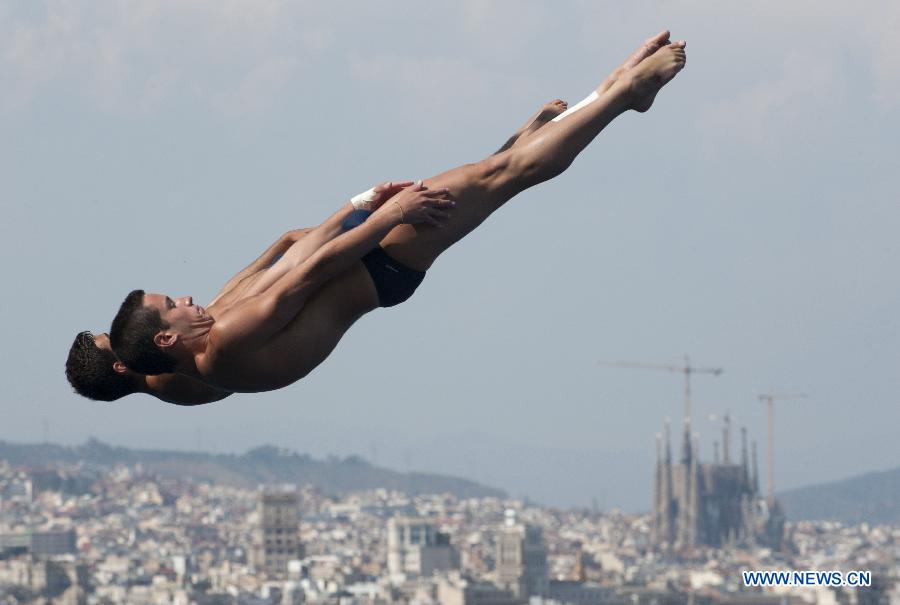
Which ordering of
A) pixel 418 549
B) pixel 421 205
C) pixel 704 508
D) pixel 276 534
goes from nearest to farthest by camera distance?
1. pixel 421 205
2. pixel 418 549
3. pixel 276 534
4. pixel 704 508

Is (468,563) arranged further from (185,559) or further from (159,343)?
(159,343)

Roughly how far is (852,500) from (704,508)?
5068 cm

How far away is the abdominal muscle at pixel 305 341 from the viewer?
22.7 ft

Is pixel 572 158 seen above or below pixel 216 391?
above

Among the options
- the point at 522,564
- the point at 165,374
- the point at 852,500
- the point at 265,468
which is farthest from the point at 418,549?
the point at 165,374

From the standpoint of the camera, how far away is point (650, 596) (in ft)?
319

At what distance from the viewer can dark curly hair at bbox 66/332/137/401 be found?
279 inches

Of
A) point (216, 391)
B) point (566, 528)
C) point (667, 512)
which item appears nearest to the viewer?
point (216, 391)

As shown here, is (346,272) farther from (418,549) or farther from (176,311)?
(418,549)

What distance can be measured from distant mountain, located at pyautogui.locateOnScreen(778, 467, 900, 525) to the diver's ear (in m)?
171

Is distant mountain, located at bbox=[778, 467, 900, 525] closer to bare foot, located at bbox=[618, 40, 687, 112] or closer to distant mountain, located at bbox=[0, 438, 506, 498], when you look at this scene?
distant mountain, located at bbox=[0, 438, 506, 498]

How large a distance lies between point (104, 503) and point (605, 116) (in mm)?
139145

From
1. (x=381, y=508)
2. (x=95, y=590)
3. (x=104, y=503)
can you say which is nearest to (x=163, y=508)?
(x=104, y=503)

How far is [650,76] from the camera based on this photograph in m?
7.21
